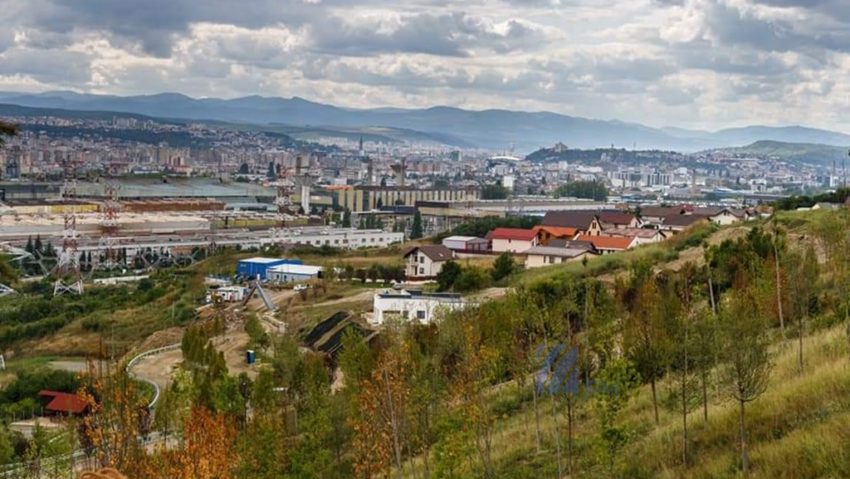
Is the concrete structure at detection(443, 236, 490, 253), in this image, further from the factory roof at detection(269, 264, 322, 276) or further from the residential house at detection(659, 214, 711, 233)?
the residential house at detection(659, 214, 711, 233)

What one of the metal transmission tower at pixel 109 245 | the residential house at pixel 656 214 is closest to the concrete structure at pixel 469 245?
the residential house at pixel 656 214

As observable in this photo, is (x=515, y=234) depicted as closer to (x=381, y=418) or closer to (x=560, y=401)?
(x=560, y=401)

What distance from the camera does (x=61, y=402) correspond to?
62.7 ft

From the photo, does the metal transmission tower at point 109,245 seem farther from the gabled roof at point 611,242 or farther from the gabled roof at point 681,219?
the gabled roof at point 681,219

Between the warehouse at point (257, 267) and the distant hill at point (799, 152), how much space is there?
146851mm

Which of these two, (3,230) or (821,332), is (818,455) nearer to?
(821,332)

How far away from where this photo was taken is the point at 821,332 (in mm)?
10266

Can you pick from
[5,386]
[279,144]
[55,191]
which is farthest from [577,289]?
[279,144]

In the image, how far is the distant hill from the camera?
171 meters

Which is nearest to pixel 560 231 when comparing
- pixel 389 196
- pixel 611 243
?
pixel 611 243

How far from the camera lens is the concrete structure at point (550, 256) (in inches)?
1135

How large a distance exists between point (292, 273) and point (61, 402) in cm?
1538

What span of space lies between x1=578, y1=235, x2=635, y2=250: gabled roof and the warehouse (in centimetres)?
1132

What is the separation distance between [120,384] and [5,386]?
14.7 meters
